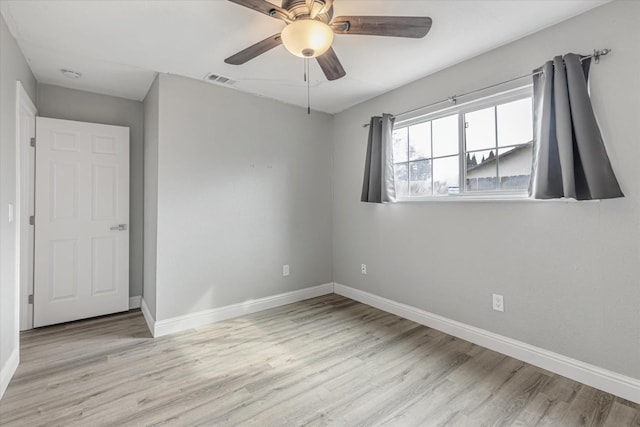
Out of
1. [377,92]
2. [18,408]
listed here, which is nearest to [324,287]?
[377,92]

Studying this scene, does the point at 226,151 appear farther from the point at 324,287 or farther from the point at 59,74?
the point at 324,287

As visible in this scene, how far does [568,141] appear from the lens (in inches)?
75.7

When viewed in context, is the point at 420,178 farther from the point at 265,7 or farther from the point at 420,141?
the point at 265,7

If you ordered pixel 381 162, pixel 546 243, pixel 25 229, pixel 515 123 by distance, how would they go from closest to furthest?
pixel 546 243, pixel 515 123, pixel 25 229, pixel 381 162

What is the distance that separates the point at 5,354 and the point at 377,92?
3.74 metres

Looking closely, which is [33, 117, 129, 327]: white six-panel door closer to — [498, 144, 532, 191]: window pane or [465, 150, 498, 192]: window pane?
Result: [465, 150, 498, 192]: window pane

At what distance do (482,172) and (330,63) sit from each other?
1.55 m

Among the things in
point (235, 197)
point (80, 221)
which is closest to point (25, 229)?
point (80, 221)

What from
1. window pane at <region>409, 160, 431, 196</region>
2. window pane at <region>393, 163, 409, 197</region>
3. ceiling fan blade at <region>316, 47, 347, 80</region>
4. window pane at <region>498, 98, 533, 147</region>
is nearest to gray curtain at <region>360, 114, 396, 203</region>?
window pane at <region>393, 163, 409, 197</region>

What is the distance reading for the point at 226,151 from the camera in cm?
317

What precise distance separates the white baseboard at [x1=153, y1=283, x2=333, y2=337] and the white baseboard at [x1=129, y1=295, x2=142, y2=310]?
0.66ft

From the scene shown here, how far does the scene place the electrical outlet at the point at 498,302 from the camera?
241 centimetres

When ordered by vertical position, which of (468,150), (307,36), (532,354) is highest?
(307,36)

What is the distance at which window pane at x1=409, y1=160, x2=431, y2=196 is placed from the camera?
9.91 feet
